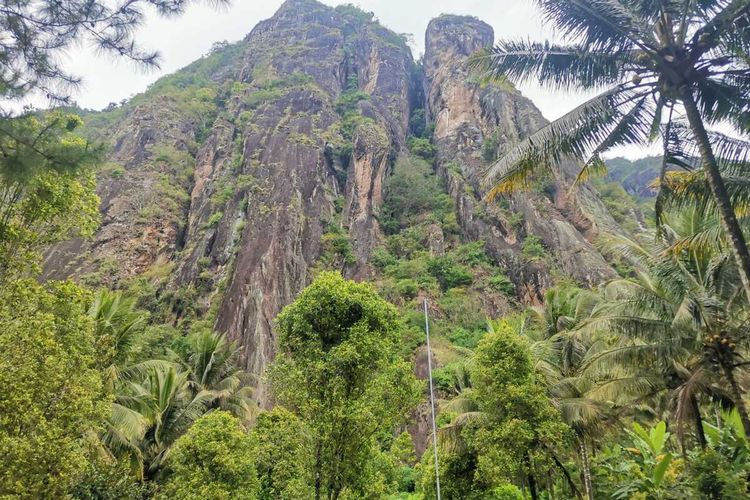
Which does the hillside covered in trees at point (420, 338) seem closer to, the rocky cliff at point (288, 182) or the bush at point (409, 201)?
the rocky cliff at point (288, 182)

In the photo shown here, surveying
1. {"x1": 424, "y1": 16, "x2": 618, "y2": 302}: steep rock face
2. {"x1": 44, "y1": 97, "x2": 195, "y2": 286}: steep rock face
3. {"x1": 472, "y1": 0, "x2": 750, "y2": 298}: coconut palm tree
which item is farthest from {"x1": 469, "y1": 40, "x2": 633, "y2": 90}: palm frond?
{"x1": 44, "y1": 97, "x2": 195, "y2": 286}: steep rock face

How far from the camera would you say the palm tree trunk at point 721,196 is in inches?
236

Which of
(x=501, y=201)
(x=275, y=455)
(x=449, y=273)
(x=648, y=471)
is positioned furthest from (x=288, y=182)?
(x=648, y=471)

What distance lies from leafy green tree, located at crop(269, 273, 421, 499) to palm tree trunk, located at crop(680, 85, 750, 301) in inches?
231

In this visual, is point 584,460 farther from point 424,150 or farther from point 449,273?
point 424,150

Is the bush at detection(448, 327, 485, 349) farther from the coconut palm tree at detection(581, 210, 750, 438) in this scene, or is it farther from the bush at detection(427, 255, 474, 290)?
the coconut palm tree at detection(581, 210, 750, 438)

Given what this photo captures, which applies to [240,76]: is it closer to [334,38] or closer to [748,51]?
[334,38]

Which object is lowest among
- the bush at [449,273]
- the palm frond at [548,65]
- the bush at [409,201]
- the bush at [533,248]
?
the palm frond at [548,65]

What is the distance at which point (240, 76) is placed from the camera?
55375 millimetres

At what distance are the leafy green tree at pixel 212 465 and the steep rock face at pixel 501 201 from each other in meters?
19.1

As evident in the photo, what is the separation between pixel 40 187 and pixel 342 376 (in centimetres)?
613

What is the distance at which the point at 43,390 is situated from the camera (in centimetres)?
741

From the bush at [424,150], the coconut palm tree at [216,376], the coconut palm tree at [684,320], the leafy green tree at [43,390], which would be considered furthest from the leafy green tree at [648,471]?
the bush at [424,150]

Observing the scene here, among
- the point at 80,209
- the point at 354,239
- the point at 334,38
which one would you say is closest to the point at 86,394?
the point at 80,209
